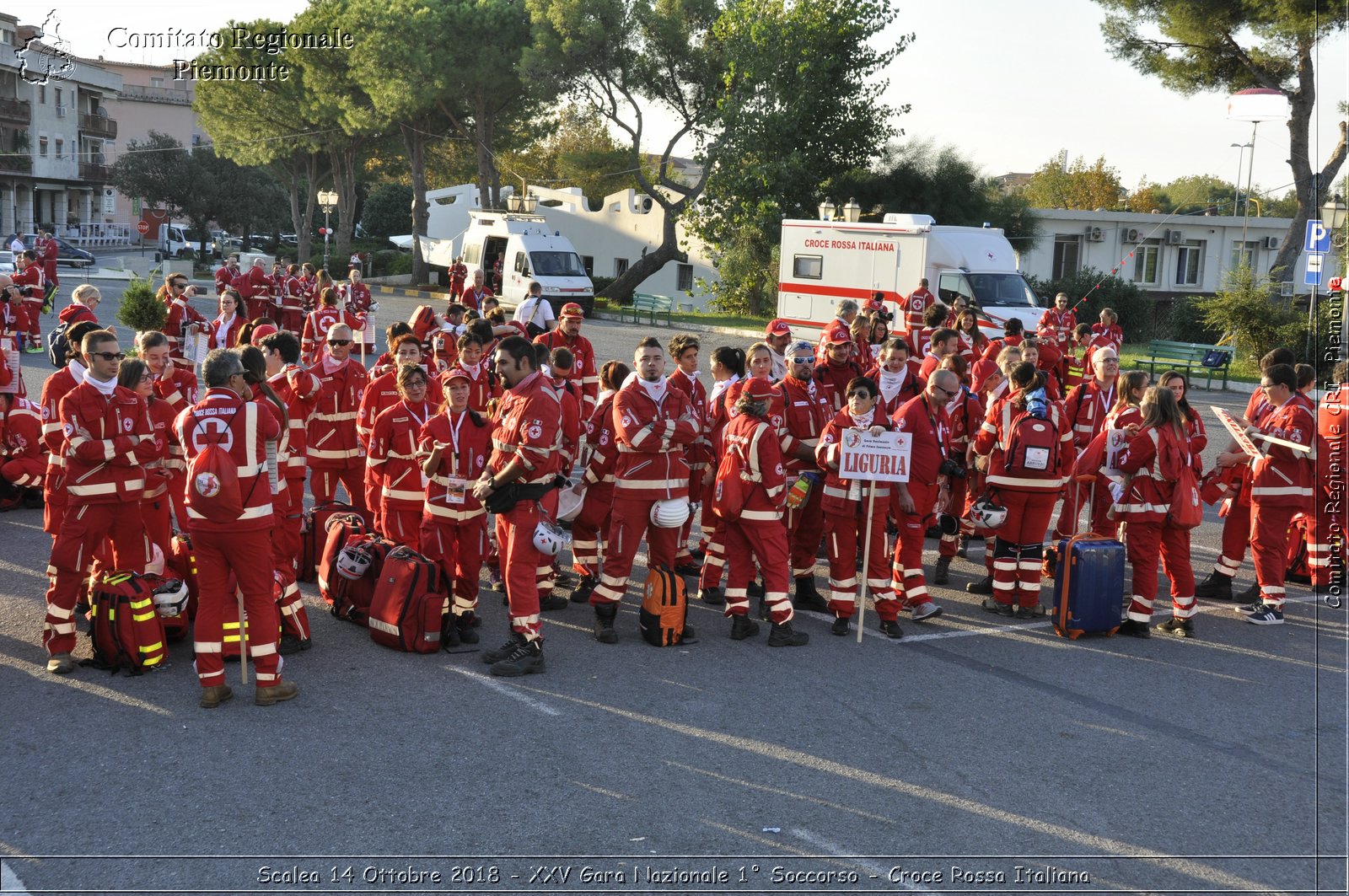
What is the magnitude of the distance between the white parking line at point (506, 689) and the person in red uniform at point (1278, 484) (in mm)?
5711

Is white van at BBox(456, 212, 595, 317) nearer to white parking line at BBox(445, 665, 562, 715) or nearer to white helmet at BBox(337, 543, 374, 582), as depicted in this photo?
white helmet at BBox(337, 543, 374, 582)

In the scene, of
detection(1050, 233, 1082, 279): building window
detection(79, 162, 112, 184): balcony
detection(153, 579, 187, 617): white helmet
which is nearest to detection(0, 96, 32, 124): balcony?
detection(79, 162, 112, 184): balcony

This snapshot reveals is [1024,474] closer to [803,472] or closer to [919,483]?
[919,483]

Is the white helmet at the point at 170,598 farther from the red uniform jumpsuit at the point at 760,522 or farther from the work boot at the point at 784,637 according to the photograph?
the work boot at the point at 784,637

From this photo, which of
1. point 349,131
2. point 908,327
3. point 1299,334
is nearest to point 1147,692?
point 908,327

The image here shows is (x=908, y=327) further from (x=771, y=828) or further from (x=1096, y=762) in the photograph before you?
(x=771, y=828)

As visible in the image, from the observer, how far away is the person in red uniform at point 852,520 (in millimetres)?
8367

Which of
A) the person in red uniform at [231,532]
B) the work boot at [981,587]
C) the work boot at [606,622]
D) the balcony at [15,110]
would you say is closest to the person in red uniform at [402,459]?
the work boot at [606,622]

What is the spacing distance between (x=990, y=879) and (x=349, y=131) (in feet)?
156

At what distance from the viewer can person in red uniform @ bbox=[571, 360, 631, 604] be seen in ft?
29.1

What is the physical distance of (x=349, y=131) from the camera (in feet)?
157

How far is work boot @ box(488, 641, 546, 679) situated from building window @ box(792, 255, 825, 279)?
2083cm

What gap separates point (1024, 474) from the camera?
28.7 feet

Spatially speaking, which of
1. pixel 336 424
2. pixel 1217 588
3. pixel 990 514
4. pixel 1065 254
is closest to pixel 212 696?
pixel 336 424
